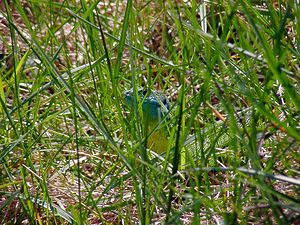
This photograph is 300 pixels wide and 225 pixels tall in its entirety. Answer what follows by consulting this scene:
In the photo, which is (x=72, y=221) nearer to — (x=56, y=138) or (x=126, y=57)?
(x=56, y=138)

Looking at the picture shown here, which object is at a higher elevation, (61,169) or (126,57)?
(126,57)

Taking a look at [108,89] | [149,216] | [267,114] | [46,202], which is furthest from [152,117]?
[267,114]

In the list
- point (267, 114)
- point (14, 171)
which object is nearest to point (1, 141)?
point (14, 171)

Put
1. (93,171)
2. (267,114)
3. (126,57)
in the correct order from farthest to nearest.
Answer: (126,57), (93,171), (267,114)

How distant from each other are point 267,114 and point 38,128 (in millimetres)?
989

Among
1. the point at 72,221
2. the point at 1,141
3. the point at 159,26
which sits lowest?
the point at 72,221

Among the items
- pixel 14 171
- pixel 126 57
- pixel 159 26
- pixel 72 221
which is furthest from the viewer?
pixel 159 26

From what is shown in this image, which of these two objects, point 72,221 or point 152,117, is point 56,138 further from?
point 72,221

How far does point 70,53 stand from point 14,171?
1.13 metres

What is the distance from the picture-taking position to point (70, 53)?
2846 mm

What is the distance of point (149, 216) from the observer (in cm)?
135

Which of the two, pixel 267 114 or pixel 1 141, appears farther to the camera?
pixel 1 141

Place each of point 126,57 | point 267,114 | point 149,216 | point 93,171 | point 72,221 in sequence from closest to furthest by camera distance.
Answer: point 267,114, point 149,216, point 72,221, point 93,171, point 126,57

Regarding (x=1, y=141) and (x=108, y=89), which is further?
(x=108, y=89)
